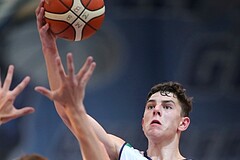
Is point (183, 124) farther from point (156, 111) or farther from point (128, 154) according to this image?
point (128, 154)

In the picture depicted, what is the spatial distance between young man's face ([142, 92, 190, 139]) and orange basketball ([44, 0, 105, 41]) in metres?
0.69

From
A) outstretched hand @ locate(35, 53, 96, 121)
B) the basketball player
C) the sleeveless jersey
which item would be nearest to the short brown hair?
the basketball player

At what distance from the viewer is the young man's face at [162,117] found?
4.32 m

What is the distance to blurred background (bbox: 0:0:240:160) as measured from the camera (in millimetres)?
6891

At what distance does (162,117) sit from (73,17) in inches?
35.7

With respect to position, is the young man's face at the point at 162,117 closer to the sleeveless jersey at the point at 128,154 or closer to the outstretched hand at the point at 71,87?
the sleeveless jersey at the point at 128,154

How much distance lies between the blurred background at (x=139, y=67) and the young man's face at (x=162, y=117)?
2618mm

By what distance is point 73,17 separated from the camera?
399cm

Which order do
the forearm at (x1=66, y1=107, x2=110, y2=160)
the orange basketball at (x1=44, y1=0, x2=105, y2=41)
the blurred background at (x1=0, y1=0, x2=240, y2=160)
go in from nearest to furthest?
the forearm at (x1=66, y1=107, x2=110, y2=160) < the orange basketball at (x1=44, y1=0, x2=105, y2=41) < the blurred background at (x1=0, y1=0, x2=240, y2=160)

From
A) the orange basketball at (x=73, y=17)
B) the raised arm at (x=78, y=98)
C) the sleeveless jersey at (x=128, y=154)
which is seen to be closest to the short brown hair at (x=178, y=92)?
the sleeveless jersey at (x=128, y=154)

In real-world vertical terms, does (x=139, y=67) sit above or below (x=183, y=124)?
above

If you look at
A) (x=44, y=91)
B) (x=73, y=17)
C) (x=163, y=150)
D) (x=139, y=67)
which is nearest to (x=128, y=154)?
(x=163, y=150)

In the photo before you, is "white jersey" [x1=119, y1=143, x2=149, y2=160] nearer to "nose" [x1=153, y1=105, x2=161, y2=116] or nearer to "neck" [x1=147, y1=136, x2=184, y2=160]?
"neck" [x1=147, y1=136, x2=184, y2=160]

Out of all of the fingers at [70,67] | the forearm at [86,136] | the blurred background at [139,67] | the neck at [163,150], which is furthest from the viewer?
A: the blurred background at [139,67]
